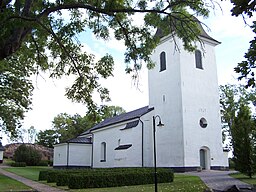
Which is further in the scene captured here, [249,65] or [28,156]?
[28,156]

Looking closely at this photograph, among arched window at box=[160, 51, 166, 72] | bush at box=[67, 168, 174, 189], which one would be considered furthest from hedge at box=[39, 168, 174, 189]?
arched window at box=[160, 51, 166, 72]

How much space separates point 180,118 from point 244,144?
8.26 metres

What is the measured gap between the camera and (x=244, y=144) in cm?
1850

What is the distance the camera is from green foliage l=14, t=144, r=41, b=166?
165ft

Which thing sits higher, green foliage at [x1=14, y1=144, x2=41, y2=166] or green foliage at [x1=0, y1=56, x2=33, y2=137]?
green foliage at [x1=0, y1=56, x2=33, y2=137]

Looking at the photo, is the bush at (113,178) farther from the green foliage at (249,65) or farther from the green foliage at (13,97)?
the green foliage at (249,65)

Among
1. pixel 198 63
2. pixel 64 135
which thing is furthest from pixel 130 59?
pixel 64 135

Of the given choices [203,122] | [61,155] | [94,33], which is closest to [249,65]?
[94,33]

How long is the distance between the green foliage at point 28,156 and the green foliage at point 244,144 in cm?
4006

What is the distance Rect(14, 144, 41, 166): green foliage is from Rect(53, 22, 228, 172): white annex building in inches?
989

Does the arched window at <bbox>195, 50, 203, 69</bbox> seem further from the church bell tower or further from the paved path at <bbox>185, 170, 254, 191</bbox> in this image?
the paved path at <bbox>185, 170, 254, 191</bbox>

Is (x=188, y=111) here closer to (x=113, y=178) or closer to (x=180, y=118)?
(x=180, y=118)

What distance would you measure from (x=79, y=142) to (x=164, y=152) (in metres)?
17.0

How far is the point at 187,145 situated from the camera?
25594mm
